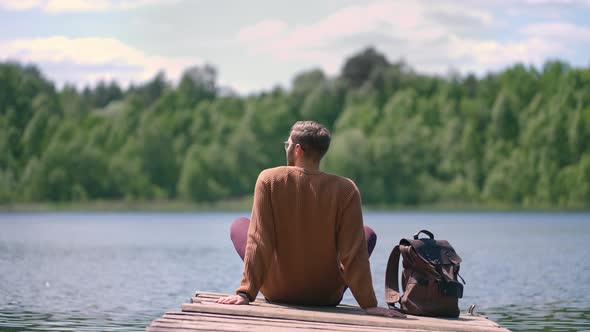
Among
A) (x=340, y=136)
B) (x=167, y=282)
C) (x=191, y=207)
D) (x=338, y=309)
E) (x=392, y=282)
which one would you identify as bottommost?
(x=191, y=207)

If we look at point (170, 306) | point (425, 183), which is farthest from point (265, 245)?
point (425, 183)

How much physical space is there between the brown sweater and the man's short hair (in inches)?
6.9

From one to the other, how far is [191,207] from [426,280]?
110506mm

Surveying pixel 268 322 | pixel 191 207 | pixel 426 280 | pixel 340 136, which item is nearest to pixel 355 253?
pixel 268 322

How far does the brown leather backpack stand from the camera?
818cm

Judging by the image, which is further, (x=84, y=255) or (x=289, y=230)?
(x=84, y=255)

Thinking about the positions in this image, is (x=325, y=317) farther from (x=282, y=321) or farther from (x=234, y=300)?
(x=234, y=300)

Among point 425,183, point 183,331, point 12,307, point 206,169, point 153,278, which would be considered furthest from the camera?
point 206,169

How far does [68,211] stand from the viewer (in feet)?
364

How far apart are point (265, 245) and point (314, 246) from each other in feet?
1.29

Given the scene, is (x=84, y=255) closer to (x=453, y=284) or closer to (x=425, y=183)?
(x=453, y=284)

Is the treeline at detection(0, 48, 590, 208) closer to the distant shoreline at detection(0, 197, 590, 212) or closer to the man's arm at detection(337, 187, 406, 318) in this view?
the distant shoreline at detection(0, 197, 590, 212)

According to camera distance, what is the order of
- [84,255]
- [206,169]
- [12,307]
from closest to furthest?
[12,307] → [84,255] → [206,169]

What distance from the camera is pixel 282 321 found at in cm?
705
